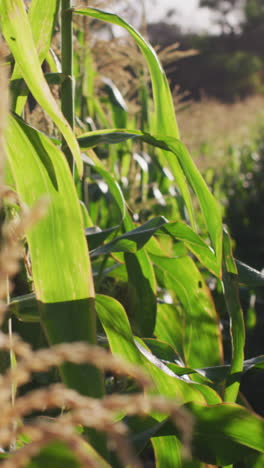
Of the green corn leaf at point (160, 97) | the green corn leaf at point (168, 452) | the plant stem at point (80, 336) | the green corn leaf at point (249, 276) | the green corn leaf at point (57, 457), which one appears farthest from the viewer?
the green corn leaf at point (249, 276)

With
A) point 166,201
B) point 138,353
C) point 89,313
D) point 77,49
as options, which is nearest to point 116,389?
point 138,353

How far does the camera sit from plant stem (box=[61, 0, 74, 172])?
0.94 m

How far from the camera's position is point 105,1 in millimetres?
1550

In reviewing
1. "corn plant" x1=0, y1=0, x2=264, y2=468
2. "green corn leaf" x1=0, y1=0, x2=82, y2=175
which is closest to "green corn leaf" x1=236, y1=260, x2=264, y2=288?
"corn plant" x1=0, y1=0, x2=264, y2=468

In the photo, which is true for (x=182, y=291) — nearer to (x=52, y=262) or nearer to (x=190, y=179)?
(x=190, y=179)

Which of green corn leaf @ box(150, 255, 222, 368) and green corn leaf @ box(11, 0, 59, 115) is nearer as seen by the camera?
green corn leaf @ box(11, 0, 59, 115)

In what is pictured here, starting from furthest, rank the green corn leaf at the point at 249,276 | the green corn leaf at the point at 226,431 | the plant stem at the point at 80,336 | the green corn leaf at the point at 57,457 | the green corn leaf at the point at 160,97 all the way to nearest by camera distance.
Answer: the green corn leaf at the point at 249,276
the green corn leaf at the point at 160,97
the green corn leaf at the point at 226,431
the plant stem at the point at 80,336
the green corn leaf at the point at 57,457

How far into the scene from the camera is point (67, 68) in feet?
3.12

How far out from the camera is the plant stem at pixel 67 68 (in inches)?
37.1

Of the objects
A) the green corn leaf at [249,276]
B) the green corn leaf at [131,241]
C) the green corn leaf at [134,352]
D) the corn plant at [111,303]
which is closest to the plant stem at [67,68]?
the corn plant at [111,303]

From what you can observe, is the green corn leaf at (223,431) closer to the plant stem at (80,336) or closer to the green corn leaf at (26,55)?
the plant stem at (80,336)

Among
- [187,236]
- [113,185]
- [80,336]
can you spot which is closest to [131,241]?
[187,236]

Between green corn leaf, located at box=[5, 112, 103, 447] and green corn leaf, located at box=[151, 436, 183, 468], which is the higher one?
green corn leaf, located at box=[5, 112, 103, 447]

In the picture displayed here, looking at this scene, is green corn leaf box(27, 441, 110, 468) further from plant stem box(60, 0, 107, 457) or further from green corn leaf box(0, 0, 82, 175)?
green corn leaf box(0, 0, 82, 175)
